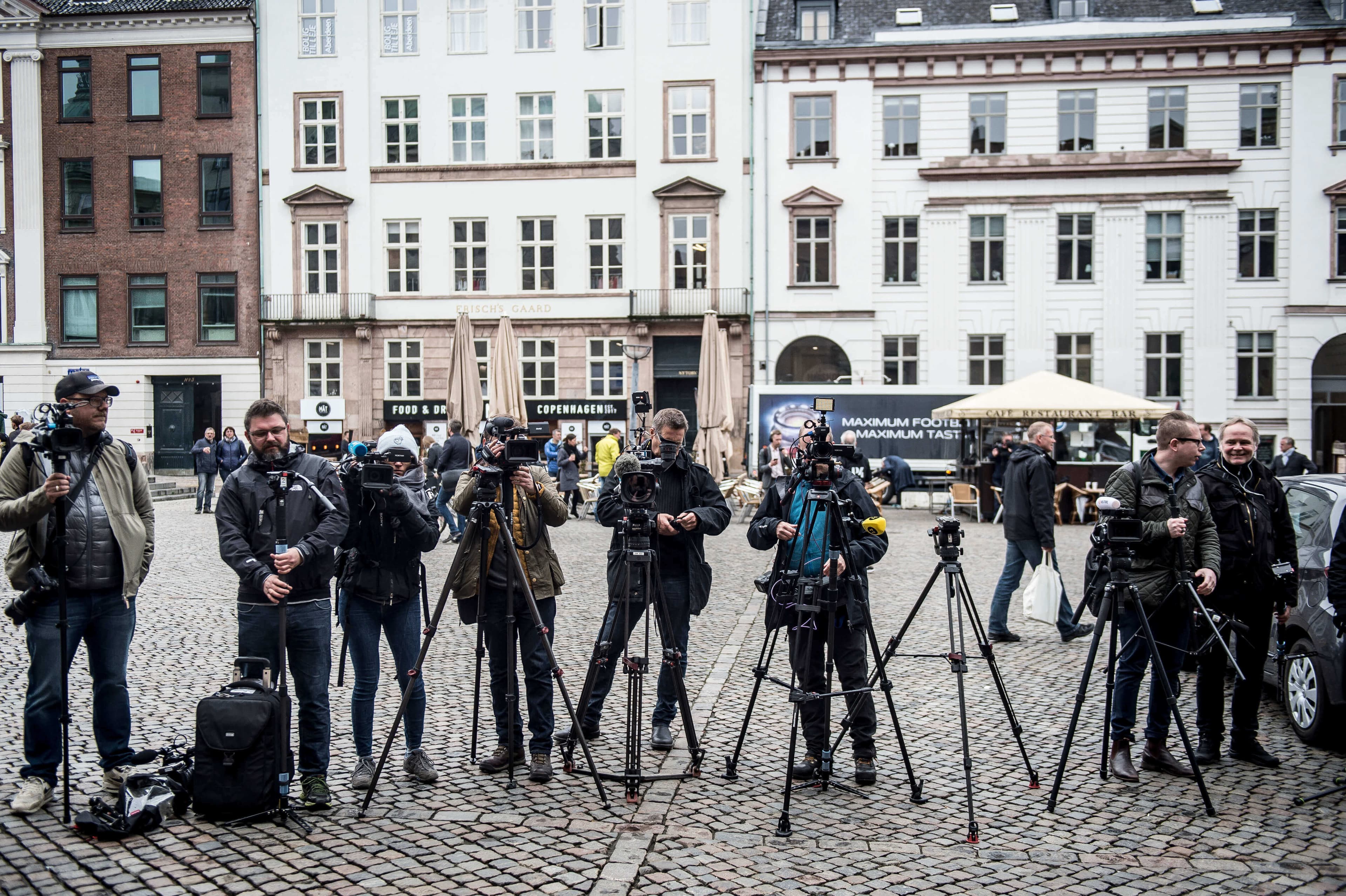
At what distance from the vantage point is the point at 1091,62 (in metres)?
31.2

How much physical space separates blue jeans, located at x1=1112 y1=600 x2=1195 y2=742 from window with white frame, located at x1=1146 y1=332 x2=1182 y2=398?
27.6 meters

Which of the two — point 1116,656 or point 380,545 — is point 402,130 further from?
point 1116,656

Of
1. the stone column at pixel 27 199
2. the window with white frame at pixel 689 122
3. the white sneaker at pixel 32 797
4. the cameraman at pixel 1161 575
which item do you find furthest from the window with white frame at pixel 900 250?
the white sneaker at pixel 32 797

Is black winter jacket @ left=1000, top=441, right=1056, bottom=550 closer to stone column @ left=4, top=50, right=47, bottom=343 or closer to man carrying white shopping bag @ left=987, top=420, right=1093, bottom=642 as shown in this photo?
man carrying white shopping bag @ left=987, top=420, right=1093, bottom=642

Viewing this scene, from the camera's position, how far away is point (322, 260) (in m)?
33.9

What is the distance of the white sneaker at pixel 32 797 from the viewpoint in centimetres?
516

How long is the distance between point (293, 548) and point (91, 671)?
4.44ft

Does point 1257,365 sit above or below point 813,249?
below

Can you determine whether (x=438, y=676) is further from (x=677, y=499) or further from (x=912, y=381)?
(x=912, y=381)

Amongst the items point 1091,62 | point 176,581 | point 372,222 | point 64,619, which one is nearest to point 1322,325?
point 1091,62

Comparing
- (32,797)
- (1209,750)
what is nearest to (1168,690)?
(1209,750)

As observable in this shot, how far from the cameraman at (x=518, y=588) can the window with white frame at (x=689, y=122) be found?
2805 cm

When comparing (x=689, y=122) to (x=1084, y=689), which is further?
(x=689, y=122)

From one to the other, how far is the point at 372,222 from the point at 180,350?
23.9ft
